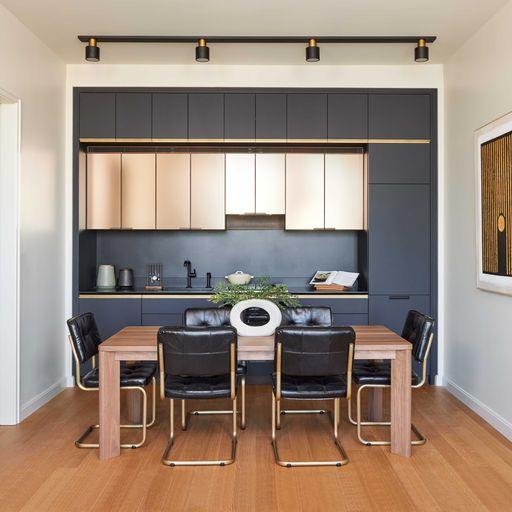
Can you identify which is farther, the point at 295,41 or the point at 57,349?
the point at 57,349

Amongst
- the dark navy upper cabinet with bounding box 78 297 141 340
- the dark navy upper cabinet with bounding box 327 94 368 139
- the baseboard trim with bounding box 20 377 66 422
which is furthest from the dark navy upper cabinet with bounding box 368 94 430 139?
the baseboard trim with bounding box 20 377 66 422

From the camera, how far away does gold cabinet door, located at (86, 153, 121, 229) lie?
5.82 meters

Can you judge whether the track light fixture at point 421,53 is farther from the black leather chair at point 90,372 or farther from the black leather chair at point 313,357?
the black leather chair at point 90,372

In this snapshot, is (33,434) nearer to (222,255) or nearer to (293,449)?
(293,449)

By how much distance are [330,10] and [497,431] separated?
11.6 feet

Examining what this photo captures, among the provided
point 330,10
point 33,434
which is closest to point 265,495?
point 33,434

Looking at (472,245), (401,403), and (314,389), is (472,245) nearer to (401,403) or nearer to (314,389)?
(401,403)

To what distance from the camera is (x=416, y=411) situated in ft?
15.7

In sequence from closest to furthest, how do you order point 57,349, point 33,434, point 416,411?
point 33,434 < point 416,411 < point 57,349

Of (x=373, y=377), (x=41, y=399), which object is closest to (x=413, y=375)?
(x=373, y=377)

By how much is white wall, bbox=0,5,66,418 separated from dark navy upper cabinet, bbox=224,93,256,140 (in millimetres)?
1674

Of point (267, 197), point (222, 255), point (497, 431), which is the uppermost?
point (267, 197)

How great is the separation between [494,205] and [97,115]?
3.91 metres

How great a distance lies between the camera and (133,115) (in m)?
5.73
